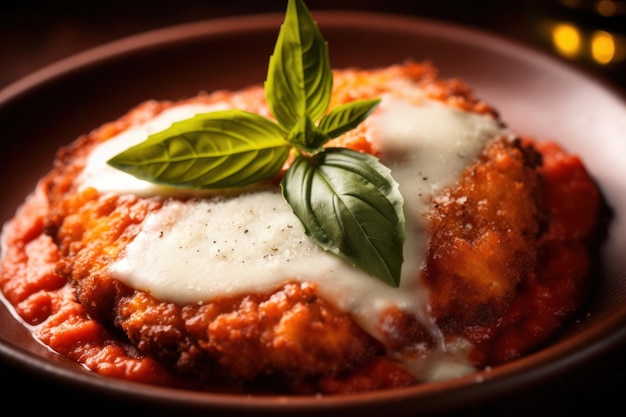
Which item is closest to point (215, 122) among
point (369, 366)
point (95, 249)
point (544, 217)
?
point (95, 249)

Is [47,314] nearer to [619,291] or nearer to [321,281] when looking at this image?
[321,281]

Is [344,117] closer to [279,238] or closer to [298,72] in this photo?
[298,72]

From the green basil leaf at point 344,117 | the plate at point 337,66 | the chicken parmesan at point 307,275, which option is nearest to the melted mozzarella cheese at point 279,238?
the chicken parmesan at point 307,275

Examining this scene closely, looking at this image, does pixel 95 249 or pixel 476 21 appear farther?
pixel 476 21

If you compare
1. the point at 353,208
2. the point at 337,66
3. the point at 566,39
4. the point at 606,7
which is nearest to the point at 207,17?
the point at 337,66

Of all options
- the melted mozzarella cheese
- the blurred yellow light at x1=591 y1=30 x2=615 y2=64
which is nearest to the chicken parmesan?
the melted mozzarella cheese

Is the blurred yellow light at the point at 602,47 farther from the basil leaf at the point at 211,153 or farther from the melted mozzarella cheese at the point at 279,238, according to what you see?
the basil leaf at the point at 211,153
